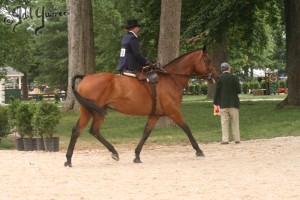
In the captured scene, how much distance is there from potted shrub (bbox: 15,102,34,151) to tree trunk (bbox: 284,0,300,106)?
16.1 metres

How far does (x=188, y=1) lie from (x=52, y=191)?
25324 millimetres

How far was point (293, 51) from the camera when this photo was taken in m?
29.5

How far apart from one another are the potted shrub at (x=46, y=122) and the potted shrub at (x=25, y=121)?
42cm

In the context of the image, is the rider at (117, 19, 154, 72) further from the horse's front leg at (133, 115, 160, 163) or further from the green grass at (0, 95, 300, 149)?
the green grass at (0, 95, 300, 149)

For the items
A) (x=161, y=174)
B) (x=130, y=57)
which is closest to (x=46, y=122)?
(x=130, y=57)

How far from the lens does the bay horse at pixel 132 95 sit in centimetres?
1242

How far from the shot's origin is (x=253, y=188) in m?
9.19

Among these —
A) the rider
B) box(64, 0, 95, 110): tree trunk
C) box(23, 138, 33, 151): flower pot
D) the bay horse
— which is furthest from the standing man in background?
box(64, 0, 95, 110): tree trunk

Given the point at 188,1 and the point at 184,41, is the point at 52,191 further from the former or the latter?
the point at 188,1

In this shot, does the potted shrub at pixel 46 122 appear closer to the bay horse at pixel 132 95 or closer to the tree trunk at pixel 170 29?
the bay horse at pixel 132 95

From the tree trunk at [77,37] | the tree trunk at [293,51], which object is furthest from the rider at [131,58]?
the tree trunk at [293,51]

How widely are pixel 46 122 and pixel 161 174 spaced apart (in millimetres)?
5610

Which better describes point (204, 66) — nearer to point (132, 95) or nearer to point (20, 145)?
point (132, 95)

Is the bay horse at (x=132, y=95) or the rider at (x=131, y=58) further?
the rider at (x=131, y=58)
